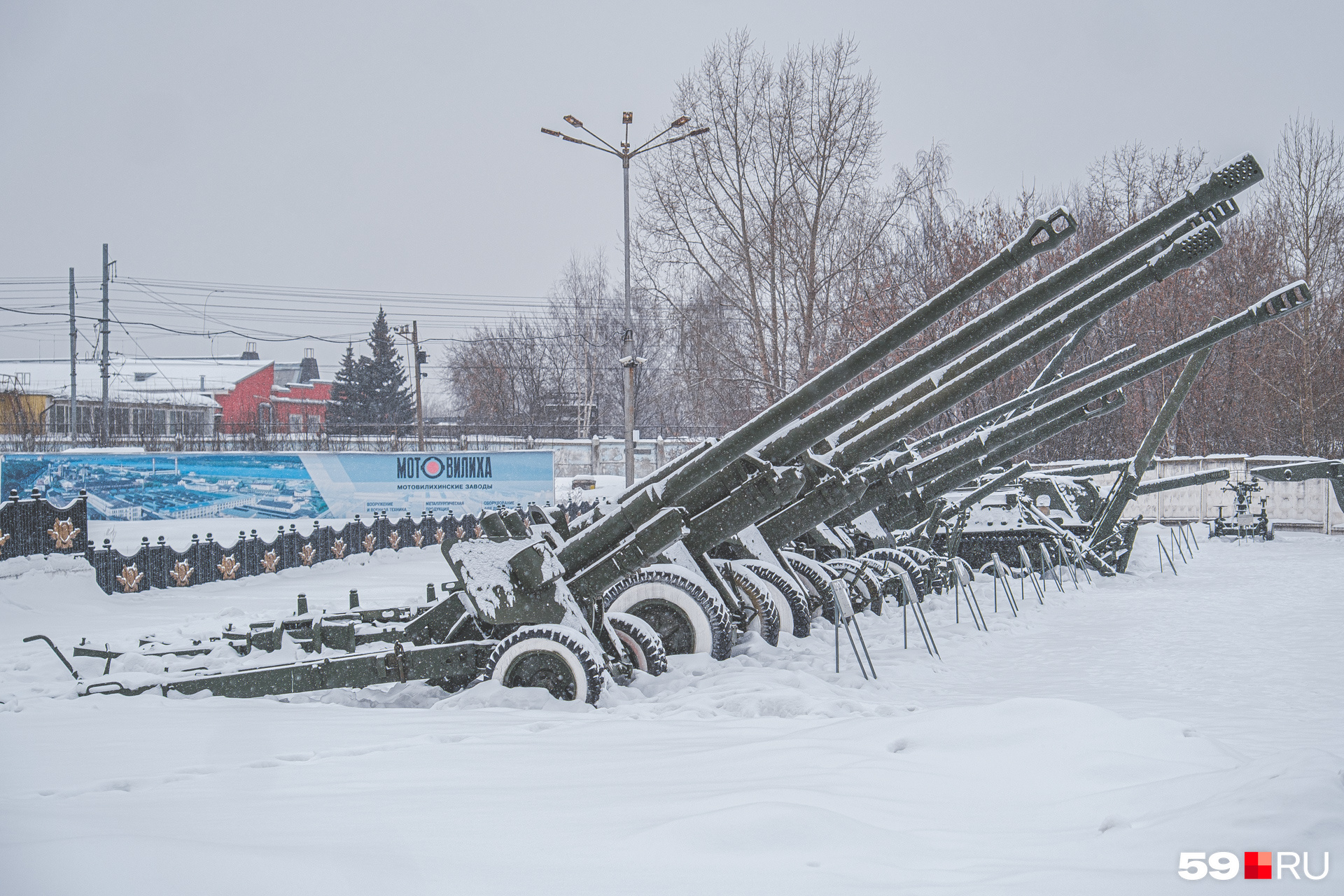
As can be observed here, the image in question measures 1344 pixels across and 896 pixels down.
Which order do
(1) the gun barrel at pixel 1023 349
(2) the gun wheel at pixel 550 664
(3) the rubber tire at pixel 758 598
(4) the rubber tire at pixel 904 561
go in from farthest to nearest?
(4) the rubber tire at pixel 904 561 → (3) the rubber tire at pixel 758 598 → (1) the gun barrel at pixel 1023 349 → (2) the gun wheel at pixel 550 664

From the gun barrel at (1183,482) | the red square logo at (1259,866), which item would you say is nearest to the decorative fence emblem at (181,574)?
the gun barrel at (1183,482)

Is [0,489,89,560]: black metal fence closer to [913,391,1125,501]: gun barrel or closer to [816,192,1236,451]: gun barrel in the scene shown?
[816,192,1236,451]: gun barrel

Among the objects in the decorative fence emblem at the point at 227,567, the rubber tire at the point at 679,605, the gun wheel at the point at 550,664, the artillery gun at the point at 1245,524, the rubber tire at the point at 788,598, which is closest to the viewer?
the gun wheel at the point at 550,664

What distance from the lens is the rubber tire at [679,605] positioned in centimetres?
718

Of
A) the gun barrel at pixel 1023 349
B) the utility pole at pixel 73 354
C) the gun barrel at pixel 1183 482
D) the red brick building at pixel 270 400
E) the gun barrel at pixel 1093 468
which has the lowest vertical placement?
the gun barrel at pixel 1183 482

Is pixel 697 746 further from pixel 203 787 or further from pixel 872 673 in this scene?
pixel 872 673

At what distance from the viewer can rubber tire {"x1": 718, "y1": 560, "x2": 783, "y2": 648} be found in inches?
328

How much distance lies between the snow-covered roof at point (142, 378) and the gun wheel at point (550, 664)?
81.7 feet

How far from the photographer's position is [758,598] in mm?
8383

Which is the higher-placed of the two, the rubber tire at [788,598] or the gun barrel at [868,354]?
the gun barrel at [868,354]

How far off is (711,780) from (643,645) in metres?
2.80

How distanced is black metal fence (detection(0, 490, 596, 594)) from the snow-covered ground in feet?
14.3

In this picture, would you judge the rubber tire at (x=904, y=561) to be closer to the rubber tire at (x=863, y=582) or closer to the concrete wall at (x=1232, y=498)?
the rubber tire at (x=863, y=582)

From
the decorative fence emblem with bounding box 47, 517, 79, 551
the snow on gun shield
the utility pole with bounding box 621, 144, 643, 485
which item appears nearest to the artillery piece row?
the snow on gun shield
